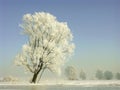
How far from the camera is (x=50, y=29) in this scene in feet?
105

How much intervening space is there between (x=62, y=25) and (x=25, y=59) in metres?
4.14

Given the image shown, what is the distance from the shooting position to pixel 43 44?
31781 mm

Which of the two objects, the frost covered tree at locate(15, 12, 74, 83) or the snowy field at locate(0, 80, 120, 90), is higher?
the frost covered tree at locate(15, 12, 74, 83)

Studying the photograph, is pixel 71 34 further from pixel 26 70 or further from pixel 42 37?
pixel 26 70

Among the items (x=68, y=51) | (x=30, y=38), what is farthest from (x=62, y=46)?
(x=30, y=38)

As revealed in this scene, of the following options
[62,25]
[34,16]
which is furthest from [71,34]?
[34,16]

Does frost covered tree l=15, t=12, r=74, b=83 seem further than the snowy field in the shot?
Yes

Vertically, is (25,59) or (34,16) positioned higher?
(34,16)

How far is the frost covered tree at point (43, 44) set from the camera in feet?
104

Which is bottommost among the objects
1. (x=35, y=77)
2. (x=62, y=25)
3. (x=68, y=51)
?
(x=35, y=77)

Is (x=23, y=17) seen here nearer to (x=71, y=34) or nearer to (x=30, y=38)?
(x=30, y=38)

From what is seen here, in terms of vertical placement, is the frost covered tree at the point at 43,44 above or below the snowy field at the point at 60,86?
above

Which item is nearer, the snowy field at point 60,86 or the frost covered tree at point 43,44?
the snowy field at point 60,86

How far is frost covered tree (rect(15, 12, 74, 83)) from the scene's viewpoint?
31594mm
